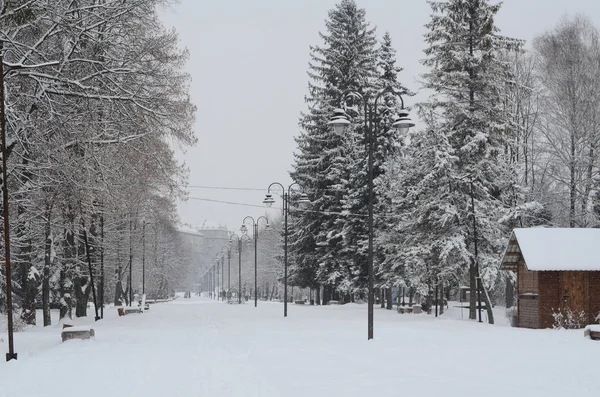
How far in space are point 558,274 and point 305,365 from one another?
15.6m

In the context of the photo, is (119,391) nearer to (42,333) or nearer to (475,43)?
(42,333)

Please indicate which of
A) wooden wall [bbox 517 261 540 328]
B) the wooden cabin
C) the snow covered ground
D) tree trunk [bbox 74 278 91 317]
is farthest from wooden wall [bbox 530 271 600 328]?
tree trunk [bbox 74 278 91 317]

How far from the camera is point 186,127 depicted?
91.6ft

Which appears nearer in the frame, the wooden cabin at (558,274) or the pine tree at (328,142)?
the wooden cabin at (558,274)

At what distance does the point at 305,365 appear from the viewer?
14312 mm

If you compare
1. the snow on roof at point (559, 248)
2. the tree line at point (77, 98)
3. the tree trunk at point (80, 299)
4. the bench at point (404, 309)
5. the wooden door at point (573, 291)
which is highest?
the tree line at point (77, 98)

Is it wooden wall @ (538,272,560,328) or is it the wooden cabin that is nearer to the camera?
the wooden cabin

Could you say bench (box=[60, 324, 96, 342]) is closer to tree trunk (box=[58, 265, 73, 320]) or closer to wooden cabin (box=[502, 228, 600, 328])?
tree trunk (box=[58, 265, 73, 320])

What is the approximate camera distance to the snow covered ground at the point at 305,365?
11.0 metres

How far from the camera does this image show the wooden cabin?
84.1 ft

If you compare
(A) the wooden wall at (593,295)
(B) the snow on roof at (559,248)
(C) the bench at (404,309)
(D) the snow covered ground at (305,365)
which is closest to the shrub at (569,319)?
(A) the wooden wall at (593,295)

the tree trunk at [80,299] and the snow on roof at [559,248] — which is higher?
the snow on roof at [559,248]

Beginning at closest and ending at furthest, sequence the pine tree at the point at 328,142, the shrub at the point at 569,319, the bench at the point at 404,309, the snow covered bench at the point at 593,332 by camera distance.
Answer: the snow covered bench at the point at 593,332 → the shrub at the point at 569,319 → the bench at the point at 404,309 → the pine tree at the point at 328,142

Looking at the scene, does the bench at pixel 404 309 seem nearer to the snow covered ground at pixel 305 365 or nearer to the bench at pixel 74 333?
the snow covered ground at pixel 305 365
